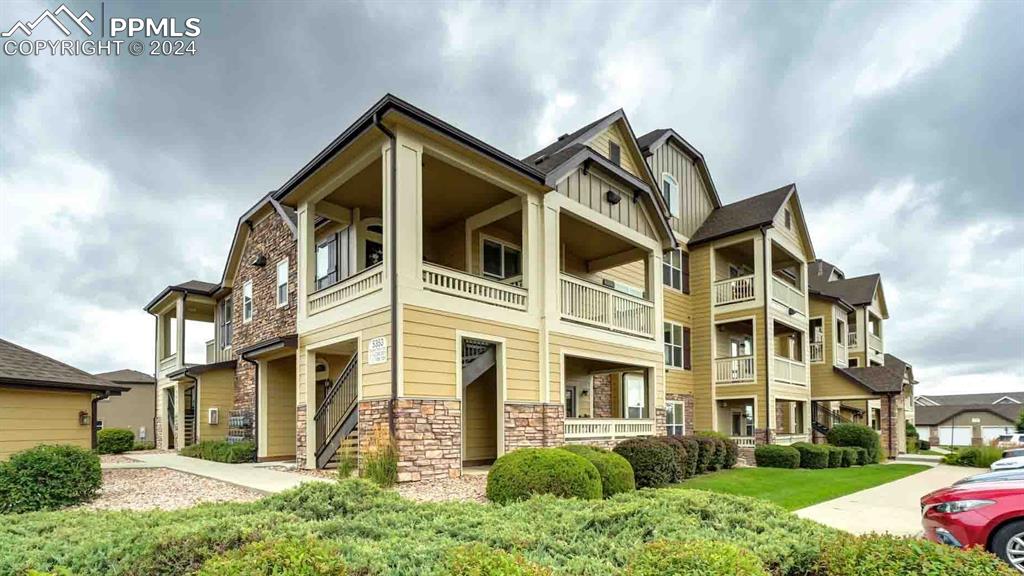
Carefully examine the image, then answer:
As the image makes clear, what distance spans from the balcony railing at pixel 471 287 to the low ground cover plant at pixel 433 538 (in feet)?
Result: 17.4

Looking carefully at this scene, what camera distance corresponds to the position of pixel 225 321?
22.9 m

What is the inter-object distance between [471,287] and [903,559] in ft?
29.3

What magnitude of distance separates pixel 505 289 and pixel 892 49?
33.2ft

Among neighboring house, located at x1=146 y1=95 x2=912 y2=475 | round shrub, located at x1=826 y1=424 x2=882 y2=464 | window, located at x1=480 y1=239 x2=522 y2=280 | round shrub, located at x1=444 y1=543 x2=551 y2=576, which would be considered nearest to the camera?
round shrub, located at x1=444 y1=543 x2=551 y2=576

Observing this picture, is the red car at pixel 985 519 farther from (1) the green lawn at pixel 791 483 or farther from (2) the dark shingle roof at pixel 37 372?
(2) the dark shingle roof at pixel 37 372

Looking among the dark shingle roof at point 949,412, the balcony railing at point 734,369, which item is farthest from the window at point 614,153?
the dark shingle roof at point 949,412

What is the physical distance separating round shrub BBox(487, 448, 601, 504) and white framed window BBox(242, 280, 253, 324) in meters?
14.6

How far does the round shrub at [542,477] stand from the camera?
799 centimetres

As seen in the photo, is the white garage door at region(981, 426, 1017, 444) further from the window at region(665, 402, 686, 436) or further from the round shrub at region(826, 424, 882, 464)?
the window at region(665, 402, 686, 436)

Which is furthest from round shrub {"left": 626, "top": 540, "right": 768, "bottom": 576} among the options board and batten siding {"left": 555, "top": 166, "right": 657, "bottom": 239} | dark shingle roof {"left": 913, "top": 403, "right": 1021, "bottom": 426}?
dark shingle roof {"left": 913, "top": 403, "right": 1021, "bottom": 426}

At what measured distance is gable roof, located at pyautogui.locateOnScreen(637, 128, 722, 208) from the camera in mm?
21172

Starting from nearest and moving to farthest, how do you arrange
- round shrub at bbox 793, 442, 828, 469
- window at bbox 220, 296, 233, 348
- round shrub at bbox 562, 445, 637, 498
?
round shrub at bbox 562, 445, 637, 498 → round shrub at bbox 793, 442, 828, 469 → window at bbox 220, 296, 233, 348

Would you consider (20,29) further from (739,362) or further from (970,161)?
(970,161)

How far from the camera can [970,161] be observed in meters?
17.1
